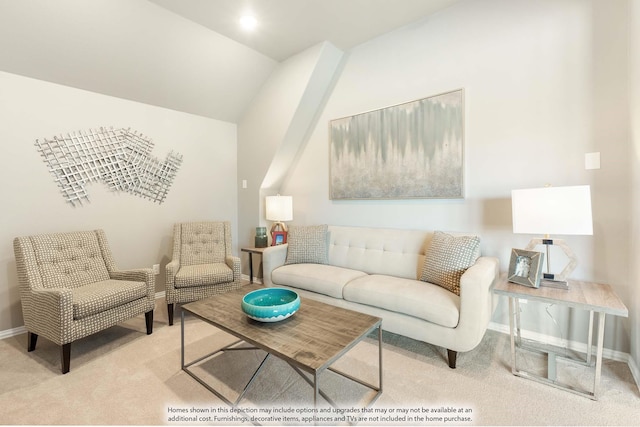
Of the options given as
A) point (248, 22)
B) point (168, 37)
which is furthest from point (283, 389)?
point (168, 37)

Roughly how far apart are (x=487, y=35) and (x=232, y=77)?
2.66 metres

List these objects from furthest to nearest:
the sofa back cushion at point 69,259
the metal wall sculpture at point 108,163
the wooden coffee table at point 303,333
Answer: the metal wall sculpture at point 108,163, the sofa back cushion at point 69,259, the wooden coffee table at point 303,333

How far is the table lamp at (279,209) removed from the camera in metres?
3.54

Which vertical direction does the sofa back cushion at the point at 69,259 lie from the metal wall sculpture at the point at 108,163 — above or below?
below

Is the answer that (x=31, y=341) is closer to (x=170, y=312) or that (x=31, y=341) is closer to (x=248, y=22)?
(x=170, y=312)

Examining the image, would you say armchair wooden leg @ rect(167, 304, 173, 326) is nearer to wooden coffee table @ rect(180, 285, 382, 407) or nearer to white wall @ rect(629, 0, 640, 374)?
wooden coffee table @ rect(180, 285, 382, 407)

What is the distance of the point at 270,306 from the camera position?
1.66 metres

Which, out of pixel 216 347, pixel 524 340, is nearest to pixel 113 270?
pixel 216 347

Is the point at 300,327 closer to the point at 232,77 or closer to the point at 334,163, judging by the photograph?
the point at 334,163

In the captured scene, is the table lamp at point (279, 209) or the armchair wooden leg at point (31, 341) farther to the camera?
the table lamp at point (279, 209)

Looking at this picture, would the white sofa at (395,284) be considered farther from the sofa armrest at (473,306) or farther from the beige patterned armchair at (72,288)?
the beige patterned armchair at (72,288)

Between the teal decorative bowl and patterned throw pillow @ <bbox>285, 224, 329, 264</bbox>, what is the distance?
1150mm

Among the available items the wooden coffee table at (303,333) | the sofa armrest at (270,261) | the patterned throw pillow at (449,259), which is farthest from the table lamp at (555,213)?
the sofa armrest at (270,261)

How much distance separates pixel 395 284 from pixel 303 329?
0.97m
